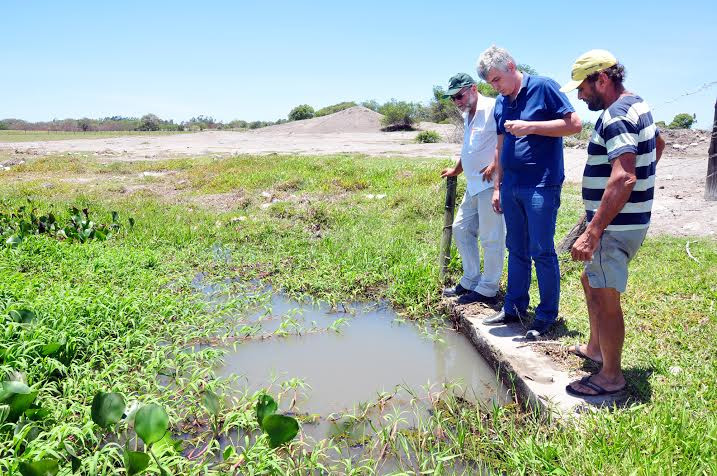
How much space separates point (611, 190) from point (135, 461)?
7.64 ft

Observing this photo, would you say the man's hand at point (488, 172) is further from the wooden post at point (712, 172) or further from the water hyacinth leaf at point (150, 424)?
the wooden post at point (712, 172)

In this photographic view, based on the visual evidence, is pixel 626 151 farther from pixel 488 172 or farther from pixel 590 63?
pixel 488 172

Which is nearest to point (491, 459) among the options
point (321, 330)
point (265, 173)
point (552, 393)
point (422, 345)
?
point (552, 393)

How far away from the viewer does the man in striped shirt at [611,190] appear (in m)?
2.55

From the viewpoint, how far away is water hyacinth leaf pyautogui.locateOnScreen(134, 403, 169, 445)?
7.64 feet

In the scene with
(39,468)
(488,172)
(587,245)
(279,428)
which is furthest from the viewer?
(488,172)

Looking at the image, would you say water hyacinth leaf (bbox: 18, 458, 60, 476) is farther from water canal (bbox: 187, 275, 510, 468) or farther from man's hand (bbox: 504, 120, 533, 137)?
man's hand (bbox: 504, 120, 533, 137)

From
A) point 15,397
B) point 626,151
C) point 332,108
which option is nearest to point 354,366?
point 15,397

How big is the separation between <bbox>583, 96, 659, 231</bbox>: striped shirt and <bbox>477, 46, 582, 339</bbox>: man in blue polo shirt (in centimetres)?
63

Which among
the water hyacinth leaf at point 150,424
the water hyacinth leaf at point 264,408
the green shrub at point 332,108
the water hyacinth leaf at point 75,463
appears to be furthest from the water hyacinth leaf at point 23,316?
the green shrub at point 332,108

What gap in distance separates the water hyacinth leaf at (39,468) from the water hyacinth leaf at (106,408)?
32 centimetres

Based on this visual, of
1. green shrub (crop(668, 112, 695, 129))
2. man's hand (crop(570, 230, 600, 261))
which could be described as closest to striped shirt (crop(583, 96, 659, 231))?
man's hand (crop(570, 230, 600, 261))

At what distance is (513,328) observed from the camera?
3918 mm

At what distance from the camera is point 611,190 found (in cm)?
256
